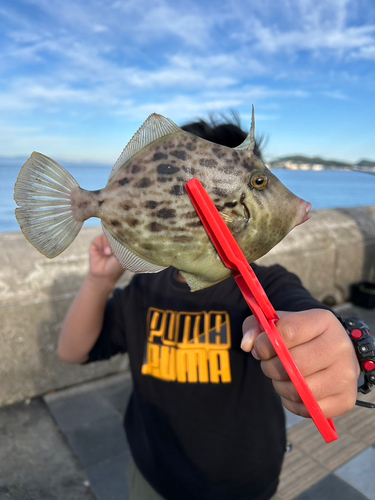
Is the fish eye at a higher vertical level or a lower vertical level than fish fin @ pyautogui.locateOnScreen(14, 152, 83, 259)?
A: higher

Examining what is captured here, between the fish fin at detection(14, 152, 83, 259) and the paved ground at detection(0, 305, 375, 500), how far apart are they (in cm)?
204

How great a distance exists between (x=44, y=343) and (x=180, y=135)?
2.59 metres

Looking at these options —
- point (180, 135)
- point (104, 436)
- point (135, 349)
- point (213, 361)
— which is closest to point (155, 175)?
point (180, 135)

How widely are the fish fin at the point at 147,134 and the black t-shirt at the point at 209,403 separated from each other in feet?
2.72

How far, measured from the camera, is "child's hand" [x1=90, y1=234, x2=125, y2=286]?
1565 mm

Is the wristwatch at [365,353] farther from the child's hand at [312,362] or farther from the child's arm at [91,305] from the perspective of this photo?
the child's arm at [91,305]

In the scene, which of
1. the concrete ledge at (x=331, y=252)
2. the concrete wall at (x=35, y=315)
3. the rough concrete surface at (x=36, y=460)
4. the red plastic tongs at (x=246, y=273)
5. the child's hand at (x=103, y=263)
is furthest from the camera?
the concrete ledge at (x=331, y=252)

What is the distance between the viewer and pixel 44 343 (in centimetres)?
294

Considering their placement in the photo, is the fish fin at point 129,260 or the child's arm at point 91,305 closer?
the fish fin at point 129,260

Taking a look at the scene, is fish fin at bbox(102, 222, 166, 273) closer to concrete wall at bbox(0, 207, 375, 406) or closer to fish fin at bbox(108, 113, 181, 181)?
fish fin at bbox(108, 113, 181, 181)

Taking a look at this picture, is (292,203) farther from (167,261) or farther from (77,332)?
(77,332)

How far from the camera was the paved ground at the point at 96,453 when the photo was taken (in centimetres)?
229

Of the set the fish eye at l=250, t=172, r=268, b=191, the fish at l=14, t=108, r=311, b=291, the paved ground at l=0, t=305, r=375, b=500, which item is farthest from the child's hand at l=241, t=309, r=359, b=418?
the paved ground at l=0, t=305, r=375, b=500

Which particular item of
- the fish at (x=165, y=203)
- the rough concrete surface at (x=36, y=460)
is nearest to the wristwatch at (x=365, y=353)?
the fish at (x=165, y=203)
